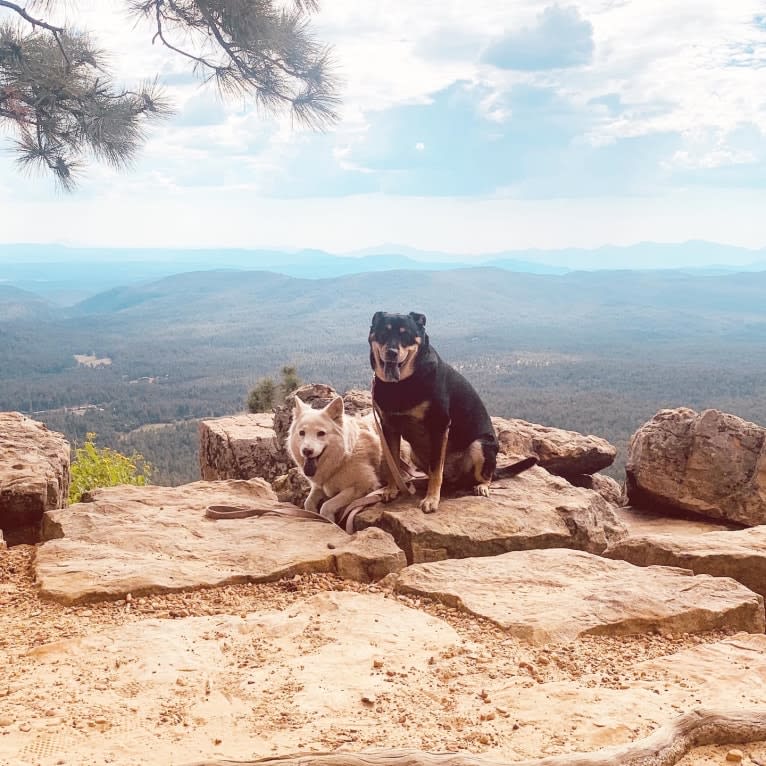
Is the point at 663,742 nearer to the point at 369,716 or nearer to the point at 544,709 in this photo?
the point at 544,709

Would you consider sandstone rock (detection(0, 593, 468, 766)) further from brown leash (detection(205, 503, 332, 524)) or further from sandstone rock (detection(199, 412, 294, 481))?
sandstone rock (detection(199, 412, 294, 481))

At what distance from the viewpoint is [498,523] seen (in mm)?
5418

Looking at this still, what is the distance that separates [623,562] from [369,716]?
104 inches

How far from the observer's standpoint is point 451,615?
4133 millimetres

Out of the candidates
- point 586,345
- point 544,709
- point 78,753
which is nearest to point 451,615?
point 544,709

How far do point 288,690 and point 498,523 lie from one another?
8.60ft

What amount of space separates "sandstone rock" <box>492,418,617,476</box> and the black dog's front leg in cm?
287

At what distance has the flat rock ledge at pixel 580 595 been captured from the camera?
3.94m

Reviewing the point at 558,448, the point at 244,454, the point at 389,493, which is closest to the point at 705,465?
the point at 558,448

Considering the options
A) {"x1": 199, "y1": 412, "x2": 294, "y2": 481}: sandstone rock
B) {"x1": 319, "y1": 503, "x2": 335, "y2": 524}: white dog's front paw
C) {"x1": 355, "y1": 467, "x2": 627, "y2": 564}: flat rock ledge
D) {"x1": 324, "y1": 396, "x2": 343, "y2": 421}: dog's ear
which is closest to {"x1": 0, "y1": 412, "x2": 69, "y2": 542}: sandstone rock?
{"x1": 319, "y1": 503, "x2": 335, "y2": 524}: white dog's front paw

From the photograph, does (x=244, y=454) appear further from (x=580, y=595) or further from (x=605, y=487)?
A: (x=580, y=595)

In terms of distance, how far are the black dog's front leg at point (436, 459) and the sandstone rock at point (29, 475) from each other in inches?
116

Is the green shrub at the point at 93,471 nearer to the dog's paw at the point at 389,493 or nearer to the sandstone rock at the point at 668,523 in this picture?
the dog's paw at the point at 389,493

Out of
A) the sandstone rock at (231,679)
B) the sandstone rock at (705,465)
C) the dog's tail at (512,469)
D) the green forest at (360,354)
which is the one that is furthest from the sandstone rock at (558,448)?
the green forest at (360,354)
